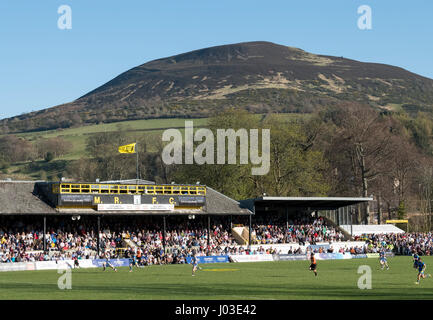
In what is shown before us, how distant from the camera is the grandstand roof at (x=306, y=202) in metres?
66.6

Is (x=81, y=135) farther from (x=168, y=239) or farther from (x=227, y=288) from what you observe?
(x=227, y=288)

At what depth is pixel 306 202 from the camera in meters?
71.1

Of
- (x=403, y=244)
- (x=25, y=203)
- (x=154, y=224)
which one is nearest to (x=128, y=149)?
(x=154, y=224)

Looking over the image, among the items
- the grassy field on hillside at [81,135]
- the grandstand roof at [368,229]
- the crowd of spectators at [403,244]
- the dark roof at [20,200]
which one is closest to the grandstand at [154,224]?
the dark roof at [20,200]

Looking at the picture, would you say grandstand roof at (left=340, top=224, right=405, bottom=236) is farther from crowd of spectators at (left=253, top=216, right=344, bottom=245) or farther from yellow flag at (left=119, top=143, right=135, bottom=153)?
yellow flag at (left=119, top=143, right=135, bottom=153)

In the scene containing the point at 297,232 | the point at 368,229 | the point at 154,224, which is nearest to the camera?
the point at 154,224

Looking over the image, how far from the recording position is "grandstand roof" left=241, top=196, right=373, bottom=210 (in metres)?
66.6

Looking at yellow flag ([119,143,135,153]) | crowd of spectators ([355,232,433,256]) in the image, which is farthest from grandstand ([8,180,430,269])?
yellow flag ([119,143,135,153])

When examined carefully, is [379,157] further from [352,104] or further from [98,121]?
[98,121]

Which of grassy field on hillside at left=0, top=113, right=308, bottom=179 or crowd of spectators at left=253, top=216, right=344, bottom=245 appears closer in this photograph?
crowd of spectators at left=253, top=216, right=344, bottom=245

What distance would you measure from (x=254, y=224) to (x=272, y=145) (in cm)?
2211

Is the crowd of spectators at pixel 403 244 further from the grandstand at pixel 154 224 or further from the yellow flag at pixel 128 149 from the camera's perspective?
the yellow flag at pixel 128 149

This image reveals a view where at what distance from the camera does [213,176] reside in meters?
86.3

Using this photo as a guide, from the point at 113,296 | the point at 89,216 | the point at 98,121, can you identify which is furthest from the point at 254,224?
the point at 98,121
